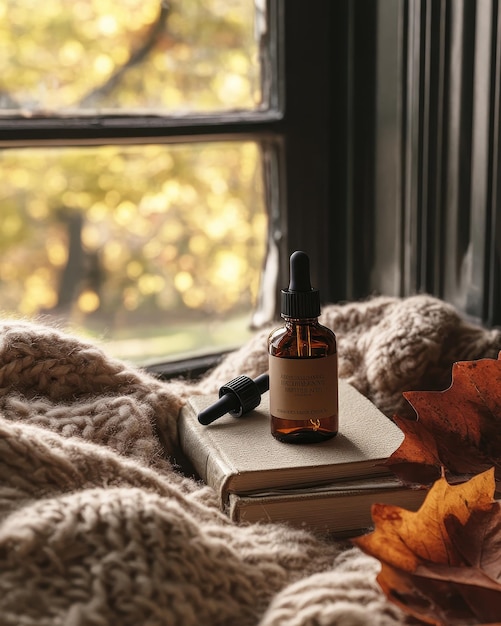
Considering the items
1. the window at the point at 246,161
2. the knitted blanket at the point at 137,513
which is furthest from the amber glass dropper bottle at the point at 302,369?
the window at the point at 246,161

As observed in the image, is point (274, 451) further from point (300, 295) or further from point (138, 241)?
point (138, 241)

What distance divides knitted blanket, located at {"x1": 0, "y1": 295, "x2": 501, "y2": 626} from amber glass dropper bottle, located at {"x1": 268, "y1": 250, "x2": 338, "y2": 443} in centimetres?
10

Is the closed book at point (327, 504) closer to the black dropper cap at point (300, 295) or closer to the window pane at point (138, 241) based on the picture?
the black dropper cap at point (300, 295)

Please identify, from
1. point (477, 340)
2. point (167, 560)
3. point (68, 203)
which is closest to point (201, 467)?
point (167, 560)

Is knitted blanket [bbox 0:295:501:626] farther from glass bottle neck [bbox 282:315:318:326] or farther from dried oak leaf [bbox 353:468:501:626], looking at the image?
glass bottle neck [bbox 282:315:318:326]

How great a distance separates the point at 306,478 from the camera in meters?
0.75

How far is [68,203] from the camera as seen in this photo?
1177mm

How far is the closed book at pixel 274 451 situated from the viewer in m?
0.74

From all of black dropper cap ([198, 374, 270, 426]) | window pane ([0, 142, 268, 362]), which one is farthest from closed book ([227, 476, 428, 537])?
window pane ([0, 142, 268, 362])

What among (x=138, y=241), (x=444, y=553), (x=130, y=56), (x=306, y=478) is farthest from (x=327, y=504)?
(x=130, y=56)

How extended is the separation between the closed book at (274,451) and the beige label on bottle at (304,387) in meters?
0.03

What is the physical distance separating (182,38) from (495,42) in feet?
1.44

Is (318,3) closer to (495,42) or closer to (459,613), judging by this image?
(495,42)

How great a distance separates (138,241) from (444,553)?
73cm
